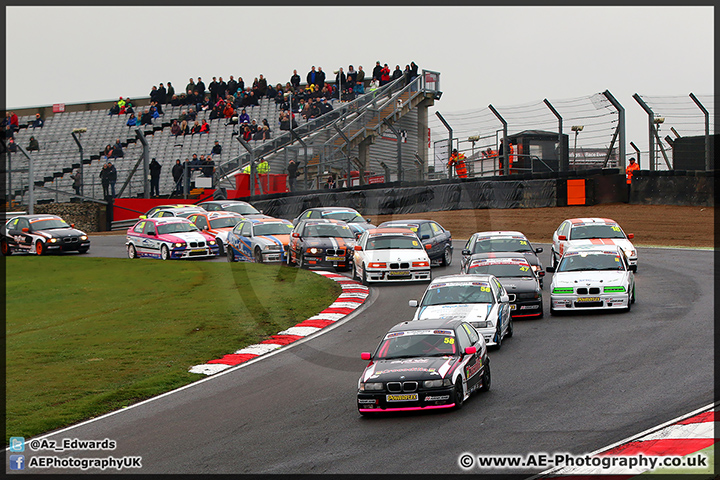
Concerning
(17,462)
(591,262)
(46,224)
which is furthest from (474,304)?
(46,224)

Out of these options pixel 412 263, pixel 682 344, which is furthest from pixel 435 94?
pixel 682 344

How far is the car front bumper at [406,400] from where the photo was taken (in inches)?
400

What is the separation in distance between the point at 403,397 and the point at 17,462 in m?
4.56

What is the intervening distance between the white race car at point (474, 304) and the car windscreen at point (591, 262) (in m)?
2.81

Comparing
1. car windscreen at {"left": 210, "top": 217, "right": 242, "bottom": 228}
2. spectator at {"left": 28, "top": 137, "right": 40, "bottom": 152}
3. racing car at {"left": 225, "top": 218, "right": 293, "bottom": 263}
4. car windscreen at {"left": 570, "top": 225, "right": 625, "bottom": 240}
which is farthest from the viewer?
spectator at {"left": 28, "top": 137, "right": 40, "bottom": 152}

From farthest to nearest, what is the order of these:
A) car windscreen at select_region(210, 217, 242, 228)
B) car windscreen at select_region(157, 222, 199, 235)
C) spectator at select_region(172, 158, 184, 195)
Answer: spectator at select_region(172, 158, 184, 195) < car windscreen at select_region(210, 217, 242, 228) < car windscreen at select_region(157, 222, 199, 235)

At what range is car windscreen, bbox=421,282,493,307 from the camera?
15.0m

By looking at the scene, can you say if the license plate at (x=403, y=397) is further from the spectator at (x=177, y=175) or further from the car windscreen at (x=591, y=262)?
the spectator at (x=177, y=175)

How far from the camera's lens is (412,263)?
853 inches

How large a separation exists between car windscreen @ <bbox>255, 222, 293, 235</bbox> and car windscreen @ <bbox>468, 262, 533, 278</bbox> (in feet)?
33.9

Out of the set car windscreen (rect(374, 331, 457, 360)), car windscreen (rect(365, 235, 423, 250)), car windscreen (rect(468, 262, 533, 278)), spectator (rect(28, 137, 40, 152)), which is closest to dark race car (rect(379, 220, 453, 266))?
car windscreen (rect(365, 235, 423, 250))

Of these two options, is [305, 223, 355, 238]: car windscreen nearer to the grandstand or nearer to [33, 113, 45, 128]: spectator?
the grandstand

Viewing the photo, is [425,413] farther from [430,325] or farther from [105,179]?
[105,179]

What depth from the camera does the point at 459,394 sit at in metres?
10.3
